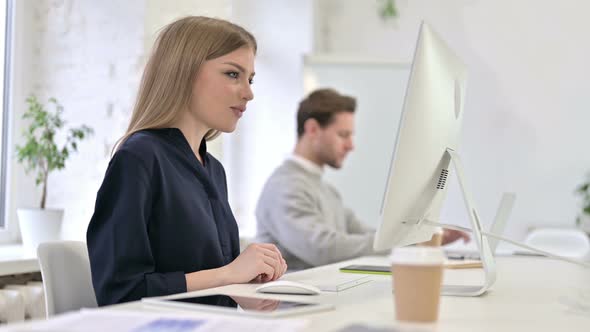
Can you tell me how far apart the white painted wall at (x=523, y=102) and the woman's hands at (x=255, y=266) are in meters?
2.87

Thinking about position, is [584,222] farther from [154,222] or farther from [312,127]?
[154,222]

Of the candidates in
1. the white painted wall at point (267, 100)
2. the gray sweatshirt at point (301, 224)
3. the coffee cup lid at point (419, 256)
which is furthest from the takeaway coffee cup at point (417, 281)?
the white painted wall at point (267, 100)

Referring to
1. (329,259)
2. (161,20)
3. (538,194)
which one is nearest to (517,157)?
(538,194)

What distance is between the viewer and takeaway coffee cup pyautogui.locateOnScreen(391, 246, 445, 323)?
89 cm

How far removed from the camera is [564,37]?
171 inches

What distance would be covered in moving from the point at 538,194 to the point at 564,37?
0.97 m

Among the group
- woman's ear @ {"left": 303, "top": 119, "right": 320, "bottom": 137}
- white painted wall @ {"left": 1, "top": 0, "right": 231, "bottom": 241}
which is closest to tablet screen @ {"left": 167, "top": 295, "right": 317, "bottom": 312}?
white painted wall @ {"left": 1, "top": 0, "right": 231, "bottom": 241}

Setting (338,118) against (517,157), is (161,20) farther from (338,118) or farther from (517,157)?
(517,157)

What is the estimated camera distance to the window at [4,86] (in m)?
2.70

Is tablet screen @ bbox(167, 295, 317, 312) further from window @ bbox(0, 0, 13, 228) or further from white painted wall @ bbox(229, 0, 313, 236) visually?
white painted wall @ bbox(229, 0, 313, 236)

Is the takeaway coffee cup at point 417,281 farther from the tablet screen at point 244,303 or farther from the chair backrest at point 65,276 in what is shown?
the chair backrest at point 65,276

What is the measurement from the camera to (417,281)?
35.5 inches

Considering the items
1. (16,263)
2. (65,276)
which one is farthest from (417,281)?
(16,263)

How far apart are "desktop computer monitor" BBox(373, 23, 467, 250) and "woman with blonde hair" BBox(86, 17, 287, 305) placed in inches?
12.4
